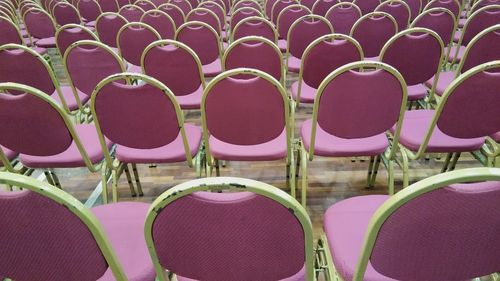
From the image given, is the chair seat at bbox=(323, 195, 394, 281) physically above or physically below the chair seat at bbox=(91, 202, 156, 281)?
above

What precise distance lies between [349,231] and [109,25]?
3.91 metres

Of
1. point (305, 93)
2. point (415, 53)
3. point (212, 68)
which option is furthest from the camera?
point (212, 68)

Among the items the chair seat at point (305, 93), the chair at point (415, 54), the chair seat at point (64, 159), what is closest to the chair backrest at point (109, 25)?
the chair seat at point (305, 93)

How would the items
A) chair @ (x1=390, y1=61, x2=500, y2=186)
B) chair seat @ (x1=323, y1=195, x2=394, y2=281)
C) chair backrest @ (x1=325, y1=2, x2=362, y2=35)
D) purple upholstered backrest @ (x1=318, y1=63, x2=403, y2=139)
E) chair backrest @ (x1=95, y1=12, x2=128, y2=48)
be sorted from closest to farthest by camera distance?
chair seat @ (x1=323, y1=195, x2=394, y2=281) < chair @ (x1=390, y1=61, x2=500, y2=186) < purple upholstered backrest @ (x1=318, y1=63, x2=403, y2=139) < chair backrest @ (x1=325, y1=2, x2=362, y2=35) < chair backrest @ (x1=95, y1=12, x2=128, y2=48)

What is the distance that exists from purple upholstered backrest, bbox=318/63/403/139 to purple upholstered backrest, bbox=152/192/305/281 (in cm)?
100

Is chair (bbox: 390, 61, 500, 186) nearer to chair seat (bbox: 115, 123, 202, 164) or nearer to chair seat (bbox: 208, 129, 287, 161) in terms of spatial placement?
chair seat (bbox: 208, 129, 287, 161)

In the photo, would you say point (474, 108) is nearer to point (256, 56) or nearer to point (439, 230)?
point (439, 230)

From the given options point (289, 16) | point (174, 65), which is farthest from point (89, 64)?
point (289, 16)

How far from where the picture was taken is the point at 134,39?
3.46 metres

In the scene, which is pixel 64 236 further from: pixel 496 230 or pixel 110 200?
Result: pixel 110 200

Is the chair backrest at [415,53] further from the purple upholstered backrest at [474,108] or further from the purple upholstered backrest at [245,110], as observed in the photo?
the purple upholstered backrest at [245,110]

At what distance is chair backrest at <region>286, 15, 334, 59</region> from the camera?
344 cm

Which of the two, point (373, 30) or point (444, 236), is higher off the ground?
point (444, 236)

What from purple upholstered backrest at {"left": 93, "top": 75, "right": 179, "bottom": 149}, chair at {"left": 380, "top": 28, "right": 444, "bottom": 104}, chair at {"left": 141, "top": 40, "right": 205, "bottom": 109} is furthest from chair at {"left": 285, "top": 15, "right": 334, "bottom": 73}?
purple upholstered backrest at {"left": 93, "top": 75, "right": 179, "bottom": 149}
